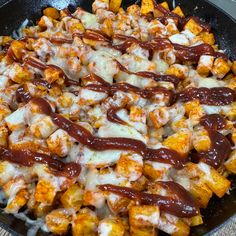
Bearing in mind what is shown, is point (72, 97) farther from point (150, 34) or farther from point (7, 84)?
point (150, 34)

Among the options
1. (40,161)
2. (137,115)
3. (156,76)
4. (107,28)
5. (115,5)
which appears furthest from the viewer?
(115,5)

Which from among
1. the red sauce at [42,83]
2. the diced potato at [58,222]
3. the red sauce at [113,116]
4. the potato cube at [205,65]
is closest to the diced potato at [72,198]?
the diced potato at [58,222]

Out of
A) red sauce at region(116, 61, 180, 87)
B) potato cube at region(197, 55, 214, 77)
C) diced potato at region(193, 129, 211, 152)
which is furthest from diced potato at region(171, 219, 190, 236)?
potato cube at region(197, 55, 214, 77)

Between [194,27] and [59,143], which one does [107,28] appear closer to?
[194,27]

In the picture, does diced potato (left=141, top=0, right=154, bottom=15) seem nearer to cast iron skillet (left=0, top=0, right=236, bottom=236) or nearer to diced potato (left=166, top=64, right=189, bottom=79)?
cast iron skillet (left=0, top=0, right=236, bottom=236)

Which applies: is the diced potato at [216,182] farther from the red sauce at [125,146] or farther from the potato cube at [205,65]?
the potato cube at [205,65]

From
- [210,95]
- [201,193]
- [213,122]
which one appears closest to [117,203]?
[201,193]
